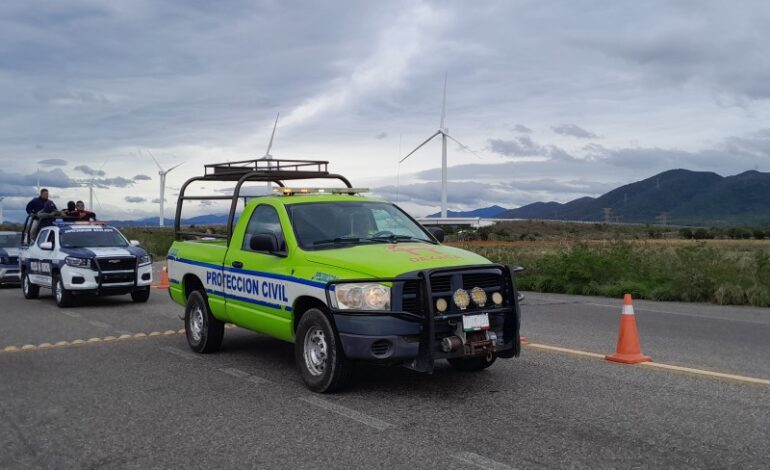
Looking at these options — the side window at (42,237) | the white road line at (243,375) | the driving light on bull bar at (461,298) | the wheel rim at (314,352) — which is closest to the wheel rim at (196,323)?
the white road line at (243,375)

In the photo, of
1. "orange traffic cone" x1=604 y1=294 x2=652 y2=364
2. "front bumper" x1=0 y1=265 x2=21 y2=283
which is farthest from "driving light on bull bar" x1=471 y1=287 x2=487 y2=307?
"front bumper" x1=0 y1=265 x2=21 y2=283

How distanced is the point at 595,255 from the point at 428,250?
13.5 meters

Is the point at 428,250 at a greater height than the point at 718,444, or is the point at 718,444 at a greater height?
the point at 428,250

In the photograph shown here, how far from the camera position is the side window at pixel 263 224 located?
819cm

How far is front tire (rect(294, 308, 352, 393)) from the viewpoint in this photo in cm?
695

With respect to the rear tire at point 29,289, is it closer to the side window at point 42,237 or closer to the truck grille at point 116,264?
the side window at point 42,237

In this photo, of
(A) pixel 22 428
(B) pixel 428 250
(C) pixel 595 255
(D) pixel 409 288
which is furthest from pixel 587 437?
(C) pixel 595 255

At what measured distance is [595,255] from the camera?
65.5ft

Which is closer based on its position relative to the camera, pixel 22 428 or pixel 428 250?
pixel 22 428

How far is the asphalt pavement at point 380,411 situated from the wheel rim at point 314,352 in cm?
26

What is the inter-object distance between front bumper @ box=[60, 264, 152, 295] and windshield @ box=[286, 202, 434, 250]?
29.6 ft

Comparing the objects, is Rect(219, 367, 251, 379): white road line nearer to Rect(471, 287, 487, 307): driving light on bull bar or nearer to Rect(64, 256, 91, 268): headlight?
Rect(471, 287, 487, 307): driving light on bull bar

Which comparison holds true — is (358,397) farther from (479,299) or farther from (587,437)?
(587,437)

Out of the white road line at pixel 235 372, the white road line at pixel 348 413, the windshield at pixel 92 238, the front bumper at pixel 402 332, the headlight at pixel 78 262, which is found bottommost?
the white road line at pixel 235 372
